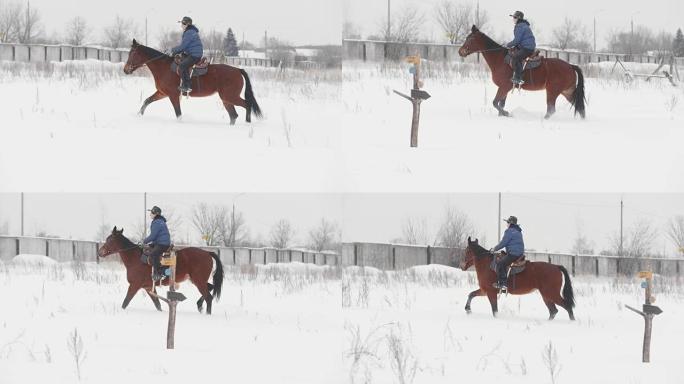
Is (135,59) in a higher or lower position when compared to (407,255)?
higher

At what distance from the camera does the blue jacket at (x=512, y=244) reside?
16.5 meters

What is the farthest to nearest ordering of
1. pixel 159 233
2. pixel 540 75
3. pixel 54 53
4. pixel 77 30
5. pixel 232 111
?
1. pixel 54 53
2. pixel 77 30
3. pixel 540 75
4. pixel 232 111
5. pixel 159 233

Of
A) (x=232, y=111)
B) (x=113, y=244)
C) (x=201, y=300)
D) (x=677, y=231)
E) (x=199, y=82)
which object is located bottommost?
(x=201, y=300)

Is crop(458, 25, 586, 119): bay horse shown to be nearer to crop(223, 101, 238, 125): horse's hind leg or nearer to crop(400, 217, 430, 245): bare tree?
crop(400, 217, 430, 245): bare tree

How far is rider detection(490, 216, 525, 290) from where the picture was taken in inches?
643

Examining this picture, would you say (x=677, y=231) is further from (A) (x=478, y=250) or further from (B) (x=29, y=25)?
(B) (x=29, y=25)

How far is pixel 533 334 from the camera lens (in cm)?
1562

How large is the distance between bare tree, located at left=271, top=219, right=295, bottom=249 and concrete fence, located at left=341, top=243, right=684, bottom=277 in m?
0.89

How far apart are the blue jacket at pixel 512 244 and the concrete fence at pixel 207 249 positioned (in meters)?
1.89

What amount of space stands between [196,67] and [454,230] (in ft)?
11.6

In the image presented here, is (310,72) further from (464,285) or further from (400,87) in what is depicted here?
(464,285)

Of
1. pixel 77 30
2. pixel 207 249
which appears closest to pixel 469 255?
pixel 207 249

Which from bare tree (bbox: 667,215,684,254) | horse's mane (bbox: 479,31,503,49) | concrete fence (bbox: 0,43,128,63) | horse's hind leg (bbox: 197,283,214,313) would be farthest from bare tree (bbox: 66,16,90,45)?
bare tree (bbox: 667,215,684,254)

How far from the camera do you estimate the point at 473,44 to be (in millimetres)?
17438
